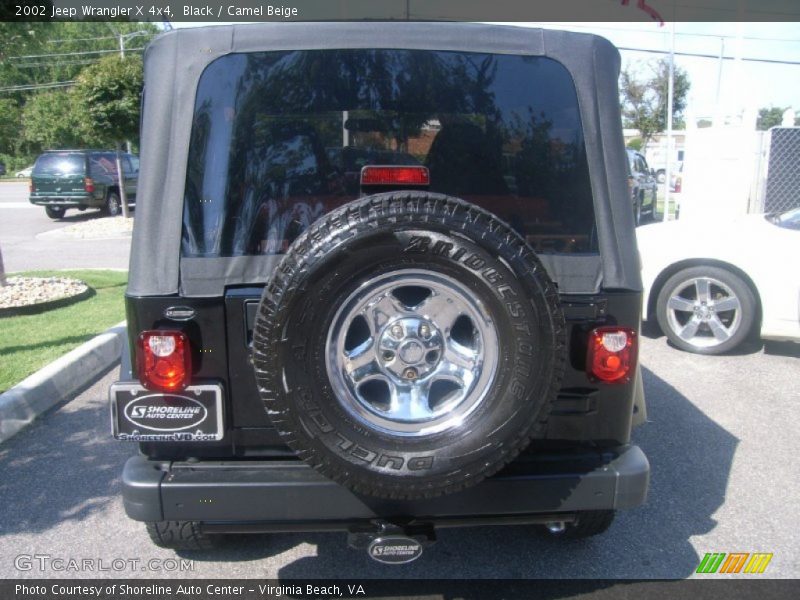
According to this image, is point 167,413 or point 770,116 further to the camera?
point 770,116

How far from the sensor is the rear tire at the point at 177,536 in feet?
9.79

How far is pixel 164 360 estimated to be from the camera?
8.29 ft

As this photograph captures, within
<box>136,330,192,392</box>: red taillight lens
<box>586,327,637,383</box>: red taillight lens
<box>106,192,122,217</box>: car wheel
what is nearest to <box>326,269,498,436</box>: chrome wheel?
<box>586,327,637,383</box>: red taillight lens

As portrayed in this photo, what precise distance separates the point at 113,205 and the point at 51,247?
6.69 metres

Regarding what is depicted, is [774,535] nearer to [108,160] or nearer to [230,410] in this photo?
[230,410]

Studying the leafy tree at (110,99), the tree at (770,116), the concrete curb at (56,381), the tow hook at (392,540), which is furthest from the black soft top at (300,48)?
the tree at (770,116)

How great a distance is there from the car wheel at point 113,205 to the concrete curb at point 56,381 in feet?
48.9

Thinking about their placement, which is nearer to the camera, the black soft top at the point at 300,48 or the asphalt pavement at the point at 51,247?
the black soft top at the point at 300,48

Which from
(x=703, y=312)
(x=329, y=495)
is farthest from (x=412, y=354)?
(x=703, y=312)

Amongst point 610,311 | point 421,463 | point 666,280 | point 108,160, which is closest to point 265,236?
point 421,463

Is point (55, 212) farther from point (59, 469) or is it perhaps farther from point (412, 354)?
point (412, 354)

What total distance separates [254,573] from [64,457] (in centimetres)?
177

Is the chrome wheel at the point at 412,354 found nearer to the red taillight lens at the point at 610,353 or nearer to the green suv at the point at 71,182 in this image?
the red taillight lens at the point at 610,353

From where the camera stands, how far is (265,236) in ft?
8.86
